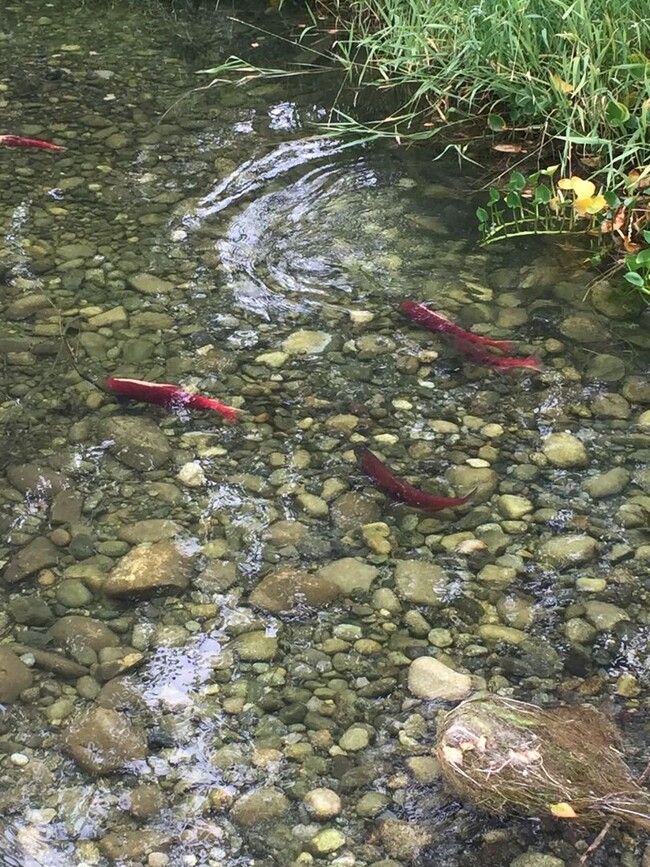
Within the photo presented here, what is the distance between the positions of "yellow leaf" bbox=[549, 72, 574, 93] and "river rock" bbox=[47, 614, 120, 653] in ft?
10.1

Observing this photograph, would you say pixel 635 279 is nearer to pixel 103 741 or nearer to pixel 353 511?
pixel 353 511

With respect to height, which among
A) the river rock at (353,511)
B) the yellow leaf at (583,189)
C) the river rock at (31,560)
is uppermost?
the yellow leaf at (583,189)

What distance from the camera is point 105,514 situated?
2.94 meters

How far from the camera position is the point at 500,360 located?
350 cm

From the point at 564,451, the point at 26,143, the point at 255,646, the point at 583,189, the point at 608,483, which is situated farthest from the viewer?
the point at 26,143

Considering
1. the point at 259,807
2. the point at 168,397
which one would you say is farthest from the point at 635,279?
the point at 259,807

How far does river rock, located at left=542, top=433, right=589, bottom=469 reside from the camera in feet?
10.1

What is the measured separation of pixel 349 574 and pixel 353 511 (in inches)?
10.8

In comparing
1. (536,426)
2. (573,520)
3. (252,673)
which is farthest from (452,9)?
(252,673)

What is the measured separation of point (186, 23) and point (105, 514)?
507 cm

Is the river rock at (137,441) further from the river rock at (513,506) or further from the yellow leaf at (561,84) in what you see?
the yellow leaf at (561,84)

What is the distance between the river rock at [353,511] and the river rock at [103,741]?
0.91 meters

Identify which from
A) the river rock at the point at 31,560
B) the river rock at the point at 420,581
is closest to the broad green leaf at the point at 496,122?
the river rock at the point at 420,581

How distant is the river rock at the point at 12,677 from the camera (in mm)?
2375
